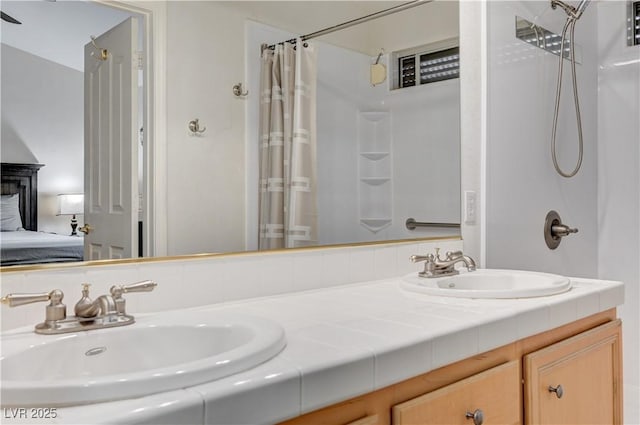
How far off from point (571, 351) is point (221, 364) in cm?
104

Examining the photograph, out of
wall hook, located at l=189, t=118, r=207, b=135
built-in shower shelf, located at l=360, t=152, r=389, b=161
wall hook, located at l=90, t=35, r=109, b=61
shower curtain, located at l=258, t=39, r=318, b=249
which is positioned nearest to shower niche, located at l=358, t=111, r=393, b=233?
built-in shower shelf, located at l=360, t=152, r=389, b=161

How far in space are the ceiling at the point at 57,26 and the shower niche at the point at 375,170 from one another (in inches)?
33.9

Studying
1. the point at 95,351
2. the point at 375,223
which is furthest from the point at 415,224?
the point at 95,351

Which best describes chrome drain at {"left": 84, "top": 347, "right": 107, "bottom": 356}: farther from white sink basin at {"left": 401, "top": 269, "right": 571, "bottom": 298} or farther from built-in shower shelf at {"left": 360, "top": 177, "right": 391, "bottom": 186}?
built-in shower shelf at {"left": 360, "top": 177, "right": 391, "bottom": 186}

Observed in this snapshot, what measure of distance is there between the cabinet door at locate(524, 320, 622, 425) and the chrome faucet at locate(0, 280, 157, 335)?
A: 3.05 ft

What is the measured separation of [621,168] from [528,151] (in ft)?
2.79

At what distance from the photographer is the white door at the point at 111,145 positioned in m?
1.20

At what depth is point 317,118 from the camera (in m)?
1.66

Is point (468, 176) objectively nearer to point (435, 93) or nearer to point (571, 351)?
point (435, 93)

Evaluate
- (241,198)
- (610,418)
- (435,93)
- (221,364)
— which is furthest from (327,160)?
(610,418)

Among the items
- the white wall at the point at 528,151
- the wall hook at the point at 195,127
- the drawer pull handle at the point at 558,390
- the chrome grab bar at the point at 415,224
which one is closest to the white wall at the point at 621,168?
the white wall at the point at 528,151

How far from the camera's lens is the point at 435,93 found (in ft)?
6.71

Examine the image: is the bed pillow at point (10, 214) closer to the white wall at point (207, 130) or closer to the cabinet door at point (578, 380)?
the white wall at point (207, 130)

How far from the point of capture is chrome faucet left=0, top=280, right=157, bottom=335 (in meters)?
0.99
